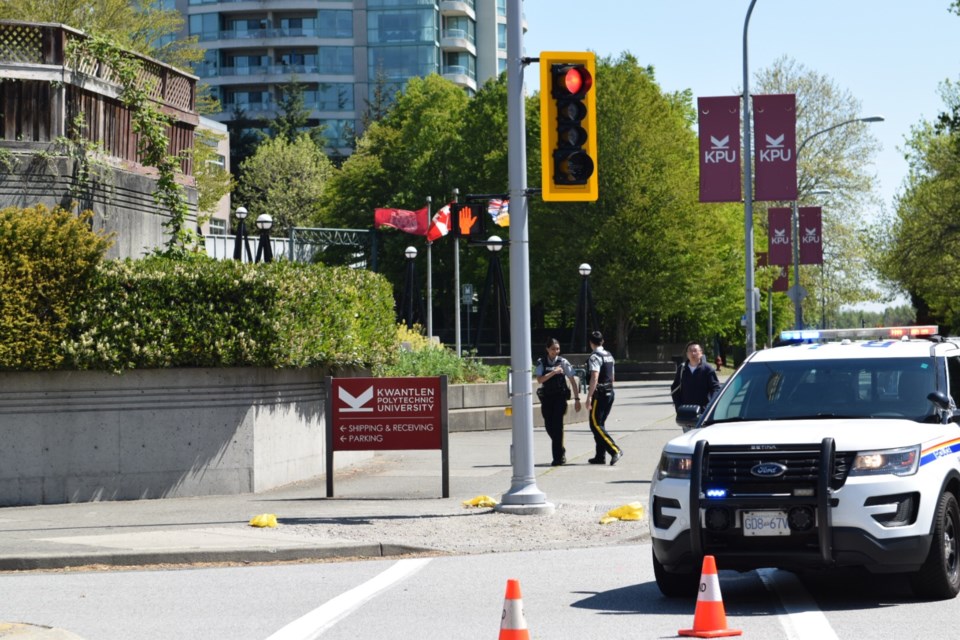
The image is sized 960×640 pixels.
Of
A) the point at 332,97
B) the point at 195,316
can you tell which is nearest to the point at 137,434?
the point at 195,316

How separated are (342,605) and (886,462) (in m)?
3.90

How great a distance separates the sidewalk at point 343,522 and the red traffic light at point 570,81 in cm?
433

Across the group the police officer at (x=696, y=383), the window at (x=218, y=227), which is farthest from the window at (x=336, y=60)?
the police officer at (x=696, y=383)

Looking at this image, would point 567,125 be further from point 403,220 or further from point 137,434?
point 403,220

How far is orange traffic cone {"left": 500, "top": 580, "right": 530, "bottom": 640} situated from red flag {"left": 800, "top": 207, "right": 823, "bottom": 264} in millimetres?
42248

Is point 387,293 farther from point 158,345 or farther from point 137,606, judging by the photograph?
point 137,606

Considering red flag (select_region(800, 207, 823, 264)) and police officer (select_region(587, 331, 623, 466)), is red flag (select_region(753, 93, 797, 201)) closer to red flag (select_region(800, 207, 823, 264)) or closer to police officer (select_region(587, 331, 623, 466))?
police officer (select_region(587, 331, 623, 466))

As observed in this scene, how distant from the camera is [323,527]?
562 inches

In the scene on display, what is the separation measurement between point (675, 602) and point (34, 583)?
5.26 m

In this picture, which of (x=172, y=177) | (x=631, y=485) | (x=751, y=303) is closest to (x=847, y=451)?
(x=631, y=485)

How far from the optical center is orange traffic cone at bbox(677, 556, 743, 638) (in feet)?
27.8

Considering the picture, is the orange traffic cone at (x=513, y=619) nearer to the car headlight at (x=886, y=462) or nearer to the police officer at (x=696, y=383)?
the car headlight at (x=886, y=462)

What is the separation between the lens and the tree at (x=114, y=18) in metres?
38.8

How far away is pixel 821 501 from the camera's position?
9227 mm
